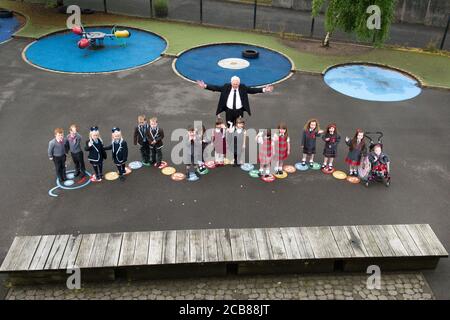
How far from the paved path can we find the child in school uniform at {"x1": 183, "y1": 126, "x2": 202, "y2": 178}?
373 cm

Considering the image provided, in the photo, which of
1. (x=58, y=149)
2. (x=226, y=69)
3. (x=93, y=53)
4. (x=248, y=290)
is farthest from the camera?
(x=93, y=53)

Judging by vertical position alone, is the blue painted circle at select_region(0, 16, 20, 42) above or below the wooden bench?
above

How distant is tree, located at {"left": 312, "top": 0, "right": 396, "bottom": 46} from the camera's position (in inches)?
707

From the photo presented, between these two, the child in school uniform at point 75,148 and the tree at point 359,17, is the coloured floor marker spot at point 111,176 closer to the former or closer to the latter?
the child in school uniform at point 75,148

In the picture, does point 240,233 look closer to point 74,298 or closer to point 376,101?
point 74,298

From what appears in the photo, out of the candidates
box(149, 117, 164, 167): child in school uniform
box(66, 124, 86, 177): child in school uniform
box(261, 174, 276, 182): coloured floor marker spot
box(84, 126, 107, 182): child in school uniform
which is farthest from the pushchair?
box(66, 124, 86, 177): child in school uniform

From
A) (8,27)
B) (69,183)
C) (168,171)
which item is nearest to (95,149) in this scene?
(69,183)

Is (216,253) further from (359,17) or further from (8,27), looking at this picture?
(8,27)

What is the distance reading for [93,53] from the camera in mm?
19719

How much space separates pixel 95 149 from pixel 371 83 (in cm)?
1178

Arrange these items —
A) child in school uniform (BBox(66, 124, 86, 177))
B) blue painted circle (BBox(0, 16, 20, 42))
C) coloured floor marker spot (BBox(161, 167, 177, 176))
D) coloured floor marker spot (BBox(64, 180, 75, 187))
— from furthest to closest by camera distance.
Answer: blue painted circle (BBox(0, 16, 20, 42)) < coloured floor marker spot (BBox(161, 167, 177, 176)) < coloured floor marker spot (BBox(64, 180, 75, 187)) < child in school uniform (BBox(66, 124, 86, 177))

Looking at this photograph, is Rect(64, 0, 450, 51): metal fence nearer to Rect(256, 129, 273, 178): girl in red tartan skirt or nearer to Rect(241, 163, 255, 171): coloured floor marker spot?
Rect(241, 163, 255, 171): coloured floor marker spot

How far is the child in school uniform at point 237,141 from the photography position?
1115 centimetres

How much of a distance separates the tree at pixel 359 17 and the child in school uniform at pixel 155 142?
1124 cm
